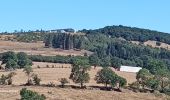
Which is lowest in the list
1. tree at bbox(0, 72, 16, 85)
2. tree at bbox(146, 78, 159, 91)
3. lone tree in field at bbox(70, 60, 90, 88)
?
tree at bbox(146, 78, 159, 91)

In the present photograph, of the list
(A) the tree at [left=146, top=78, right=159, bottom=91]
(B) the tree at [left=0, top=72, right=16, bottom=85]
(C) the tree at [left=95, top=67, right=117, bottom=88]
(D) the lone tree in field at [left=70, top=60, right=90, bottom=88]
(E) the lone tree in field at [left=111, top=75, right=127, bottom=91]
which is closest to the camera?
(B) the tree at [left=0, top=72, right=16, bottom=85]

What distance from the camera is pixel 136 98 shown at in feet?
494

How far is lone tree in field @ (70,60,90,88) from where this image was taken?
165 meters

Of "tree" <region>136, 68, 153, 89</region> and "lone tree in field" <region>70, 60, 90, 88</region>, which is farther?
"tree" <region>136, 68, 153, 89</region>

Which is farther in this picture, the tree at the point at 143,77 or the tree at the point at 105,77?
the tree at the point at 143,77

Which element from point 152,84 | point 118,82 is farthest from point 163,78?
point 118,82

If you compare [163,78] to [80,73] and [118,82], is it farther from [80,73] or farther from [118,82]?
[80,73]

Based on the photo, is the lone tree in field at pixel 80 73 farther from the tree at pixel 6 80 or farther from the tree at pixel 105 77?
the tree at pixel 6 80

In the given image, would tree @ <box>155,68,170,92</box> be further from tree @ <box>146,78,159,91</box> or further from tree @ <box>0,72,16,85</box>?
tree @ <box>0,72,16,85</box>

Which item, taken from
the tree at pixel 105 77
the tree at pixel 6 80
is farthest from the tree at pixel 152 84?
the tree at pixel 6 80

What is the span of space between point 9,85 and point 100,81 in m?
30.0

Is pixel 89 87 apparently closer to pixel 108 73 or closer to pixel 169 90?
pixel 108 73

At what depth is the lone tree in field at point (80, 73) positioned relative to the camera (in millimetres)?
164625

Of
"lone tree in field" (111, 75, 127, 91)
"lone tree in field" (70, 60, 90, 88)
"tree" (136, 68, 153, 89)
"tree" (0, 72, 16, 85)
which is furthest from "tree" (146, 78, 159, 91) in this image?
"tree" (0, 72, 16, 85)
